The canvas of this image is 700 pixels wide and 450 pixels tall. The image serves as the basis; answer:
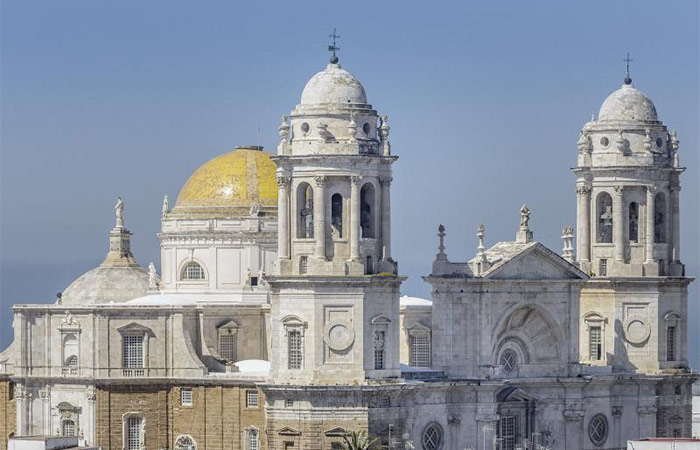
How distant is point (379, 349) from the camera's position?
407 ft

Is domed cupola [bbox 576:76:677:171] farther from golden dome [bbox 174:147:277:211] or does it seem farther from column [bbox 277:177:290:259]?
column [bbox 277:177:290:259]

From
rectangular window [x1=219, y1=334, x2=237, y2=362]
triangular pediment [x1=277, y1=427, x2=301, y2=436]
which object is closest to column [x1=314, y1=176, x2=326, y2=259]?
triangular pediment [x1=277, y1=427, x2=301, y2=436]

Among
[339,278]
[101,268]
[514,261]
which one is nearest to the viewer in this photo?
[339,278]

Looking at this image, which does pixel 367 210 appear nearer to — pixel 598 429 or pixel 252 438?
pixel 252 438

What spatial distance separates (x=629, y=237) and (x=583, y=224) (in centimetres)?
228

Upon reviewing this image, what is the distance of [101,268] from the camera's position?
14250 cm

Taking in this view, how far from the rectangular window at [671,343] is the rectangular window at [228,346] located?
67.2 ft

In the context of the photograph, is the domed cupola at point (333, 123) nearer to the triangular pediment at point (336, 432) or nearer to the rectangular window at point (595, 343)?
the triangular pediment at point (336, 432)

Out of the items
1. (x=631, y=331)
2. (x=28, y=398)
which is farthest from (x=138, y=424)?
(x=631, y=331)

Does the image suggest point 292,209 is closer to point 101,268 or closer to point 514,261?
point 514,261

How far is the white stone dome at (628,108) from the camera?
13662 cm

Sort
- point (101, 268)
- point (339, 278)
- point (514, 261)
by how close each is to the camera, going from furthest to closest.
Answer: point (101, 268) < point (514, 261) < point (339, 278)

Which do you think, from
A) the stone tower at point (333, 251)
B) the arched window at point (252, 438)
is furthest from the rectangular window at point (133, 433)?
the stone tower at point (333, 251)

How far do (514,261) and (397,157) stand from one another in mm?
8788
